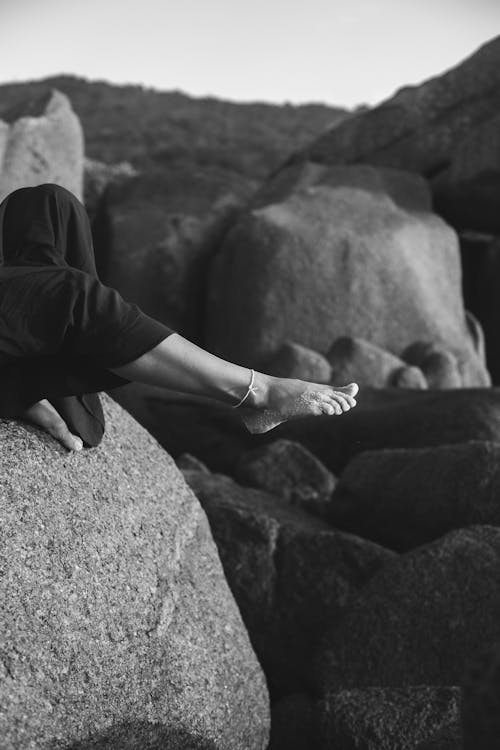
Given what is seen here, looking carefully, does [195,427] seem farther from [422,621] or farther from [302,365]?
[422,621]

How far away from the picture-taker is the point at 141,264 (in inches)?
516

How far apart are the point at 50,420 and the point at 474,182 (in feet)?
34.0

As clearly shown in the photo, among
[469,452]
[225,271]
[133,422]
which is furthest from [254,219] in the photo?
[133,422]

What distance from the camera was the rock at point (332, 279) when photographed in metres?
12.2

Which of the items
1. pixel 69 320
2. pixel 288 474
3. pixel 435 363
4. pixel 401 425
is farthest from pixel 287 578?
pixel 435 363

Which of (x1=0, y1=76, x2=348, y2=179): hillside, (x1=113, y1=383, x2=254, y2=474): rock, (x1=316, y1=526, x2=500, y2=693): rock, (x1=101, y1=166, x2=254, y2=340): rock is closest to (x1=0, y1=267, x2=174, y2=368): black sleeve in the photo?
(x1=316, y1=526, x2=500, y2=693): rock

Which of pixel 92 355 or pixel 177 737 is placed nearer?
pixel 92 355

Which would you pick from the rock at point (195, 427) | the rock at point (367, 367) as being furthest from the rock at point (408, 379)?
the rock at point (195, 427)

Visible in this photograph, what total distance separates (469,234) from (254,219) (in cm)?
334

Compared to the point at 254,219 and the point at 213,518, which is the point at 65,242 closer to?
the point at 213,518

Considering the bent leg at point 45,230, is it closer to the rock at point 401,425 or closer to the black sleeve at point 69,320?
the black sleeve at point 69,320

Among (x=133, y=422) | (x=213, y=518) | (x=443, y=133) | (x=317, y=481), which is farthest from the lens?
(x=443, y=133)

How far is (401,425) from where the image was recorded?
8555 mm

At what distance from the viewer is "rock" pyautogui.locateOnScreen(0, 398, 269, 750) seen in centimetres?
365
